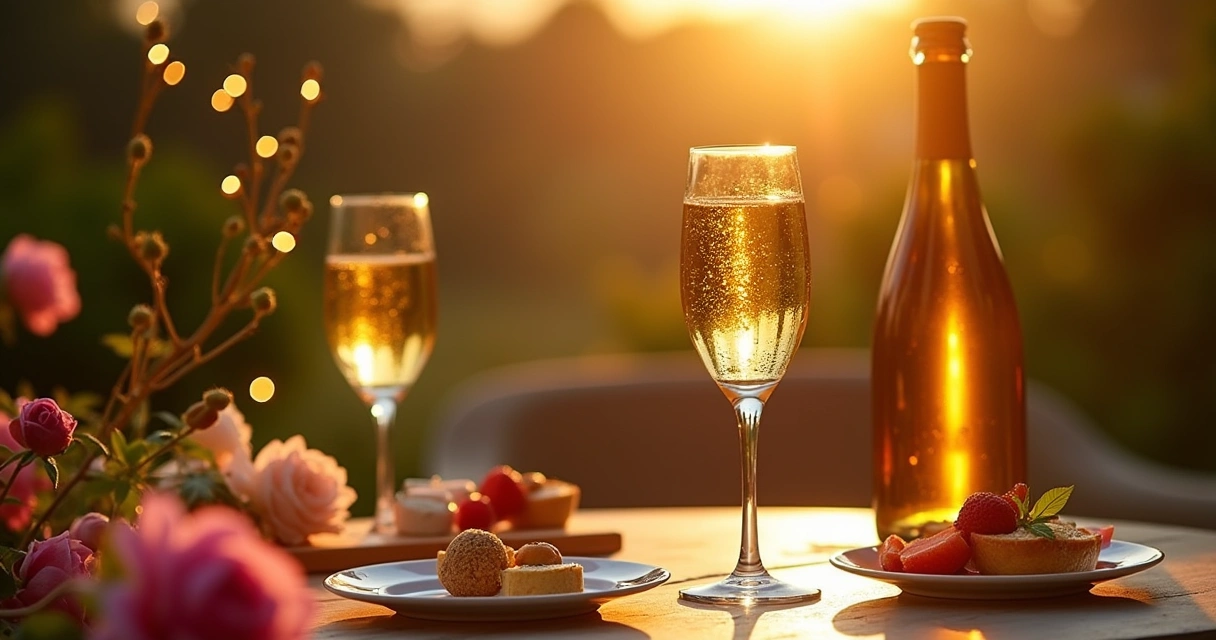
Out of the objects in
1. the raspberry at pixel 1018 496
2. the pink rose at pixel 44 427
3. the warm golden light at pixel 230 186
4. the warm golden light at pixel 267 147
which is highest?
the warm golden light at pixel 267 147

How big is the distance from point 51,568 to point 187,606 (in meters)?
0.60

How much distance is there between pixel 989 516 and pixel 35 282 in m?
1.26

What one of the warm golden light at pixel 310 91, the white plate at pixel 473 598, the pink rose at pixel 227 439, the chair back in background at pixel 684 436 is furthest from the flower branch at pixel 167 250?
the chair back in background at pixel 684 436

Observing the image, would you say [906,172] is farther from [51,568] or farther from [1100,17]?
[51,568]

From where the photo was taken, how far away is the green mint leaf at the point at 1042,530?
1.35 m

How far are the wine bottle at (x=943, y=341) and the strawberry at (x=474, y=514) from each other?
480 millimetres

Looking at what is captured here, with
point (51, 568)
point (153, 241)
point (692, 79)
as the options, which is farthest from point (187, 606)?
point (692, 79)

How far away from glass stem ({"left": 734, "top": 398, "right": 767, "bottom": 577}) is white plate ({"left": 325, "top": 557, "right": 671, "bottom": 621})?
0.09m

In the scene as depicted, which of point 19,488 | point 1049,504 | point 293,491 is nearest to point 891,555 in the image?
point 1049,504

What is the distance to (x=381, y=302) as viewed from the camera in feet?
6.53

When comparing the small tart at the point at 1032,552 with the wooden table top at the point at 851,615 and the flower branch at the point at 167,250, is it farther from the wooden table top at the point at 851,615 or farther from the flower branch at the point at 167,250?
the flower branch at the point at 167,250

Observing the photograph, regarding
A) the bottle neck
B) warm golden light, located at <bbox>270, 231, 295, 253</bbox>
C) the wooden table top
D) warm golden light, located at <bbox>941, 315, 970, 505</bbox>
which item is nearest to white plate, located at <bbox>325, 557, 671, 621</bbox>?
the wooden table top

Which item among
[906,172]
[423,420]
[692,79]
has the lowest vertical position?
[423,420]

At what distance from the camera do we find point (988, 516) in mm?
1388
